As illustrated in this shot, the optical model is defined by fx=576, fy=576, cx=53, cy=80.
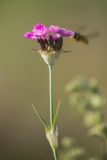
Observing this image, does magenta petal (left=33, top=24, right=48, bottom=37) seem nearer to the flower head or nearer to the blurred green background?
the flower head

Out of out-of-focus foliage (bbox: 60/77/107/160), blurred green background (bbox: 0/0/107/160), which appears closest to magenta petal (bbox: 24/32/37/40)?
out-of-focus foliage (bbox: 60/77/107/160)

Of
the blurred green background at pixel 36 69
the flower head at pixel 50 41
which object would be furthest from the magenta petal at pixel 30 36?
the blurred green background at pixel 36 69

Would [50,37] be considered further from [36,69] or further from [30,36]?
[36,69]

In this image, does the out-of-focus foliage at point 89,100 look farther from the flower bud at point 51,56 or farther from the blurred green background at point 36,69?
the blurred green background at point 36,69

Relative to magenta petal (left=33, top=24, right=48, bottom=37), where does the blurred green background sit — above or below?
below

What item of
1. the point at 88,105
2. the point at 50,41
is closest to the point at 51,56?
the point at 50,41

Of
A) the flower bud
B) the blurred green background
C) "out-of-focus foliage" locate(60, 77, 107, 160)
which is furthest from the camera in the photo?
the blurred green background

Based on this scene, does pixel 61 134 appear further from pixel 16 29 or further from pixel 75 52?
pixel 16 29

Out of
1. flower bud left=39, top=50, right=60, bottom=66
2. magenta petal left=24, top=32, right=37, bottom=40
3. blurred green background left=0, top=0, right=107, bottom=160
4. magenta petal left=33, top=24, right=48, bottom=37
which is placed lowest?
blurred green background left=0, top=0, right=107, bottom=160

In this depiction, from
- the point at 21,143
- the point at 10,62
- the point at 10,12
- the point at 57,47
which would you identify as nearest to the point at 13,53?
the point at 10,62
